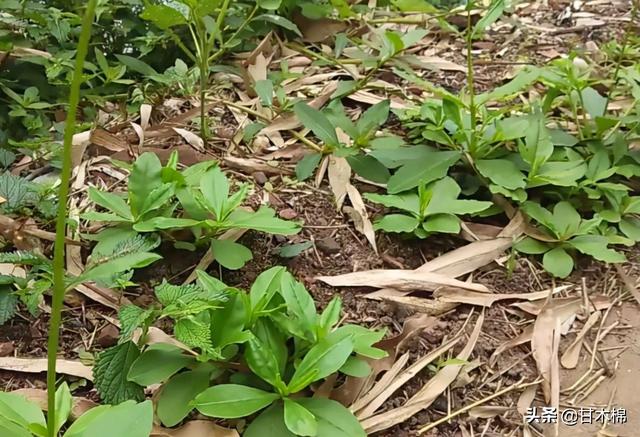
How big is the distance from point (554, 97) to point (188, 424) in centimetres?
115

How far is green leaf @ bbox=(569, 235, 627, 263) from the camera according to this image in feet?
4.39

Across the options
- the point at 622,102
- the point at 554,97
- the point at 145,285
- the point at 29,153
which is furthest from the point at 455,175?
the point at 29,153

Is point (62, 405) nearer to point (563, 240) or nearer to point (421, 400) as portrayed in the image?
point (421, 400)

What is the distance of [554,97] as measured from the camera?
5.57ft

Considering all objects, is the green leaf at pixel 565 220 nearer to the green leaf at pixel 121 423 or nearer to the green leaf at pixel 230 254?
the green leaf at pixel 230 254

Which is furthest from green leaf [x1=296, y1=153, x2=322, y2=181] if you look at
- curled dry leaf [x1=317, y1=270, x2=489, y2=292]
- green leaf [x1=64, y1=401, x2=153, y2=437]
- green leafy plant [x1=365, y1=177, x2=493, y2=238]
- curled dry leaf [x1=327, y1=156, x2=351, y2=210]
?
green leaf [x1=64, y1=401, x2=153, y2=437]

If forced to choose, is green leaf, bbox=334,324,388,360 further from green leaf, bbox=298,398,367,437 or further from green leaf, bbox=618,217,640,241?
green leaf, bbox=618,217,640,241

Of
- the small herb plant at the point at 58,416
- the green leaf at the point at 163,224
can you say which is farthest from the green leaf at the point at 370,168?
the small herb plant at the point at 58,416

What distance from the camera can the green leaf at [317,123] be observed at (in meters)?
1.57

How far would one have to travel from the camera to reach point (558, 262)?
1360 millimetres

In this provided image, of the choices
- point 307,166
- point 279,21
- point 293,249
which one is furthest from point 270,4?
point 293,249

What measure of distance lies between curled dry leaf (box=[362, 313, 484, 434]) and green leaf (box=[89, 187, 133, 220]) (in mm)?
541

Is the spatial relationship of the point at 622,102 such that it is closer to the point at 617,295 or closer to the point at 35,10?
the point at 617,295

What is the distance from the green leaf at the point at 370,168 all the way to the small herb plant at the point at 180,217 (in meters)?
0.29
